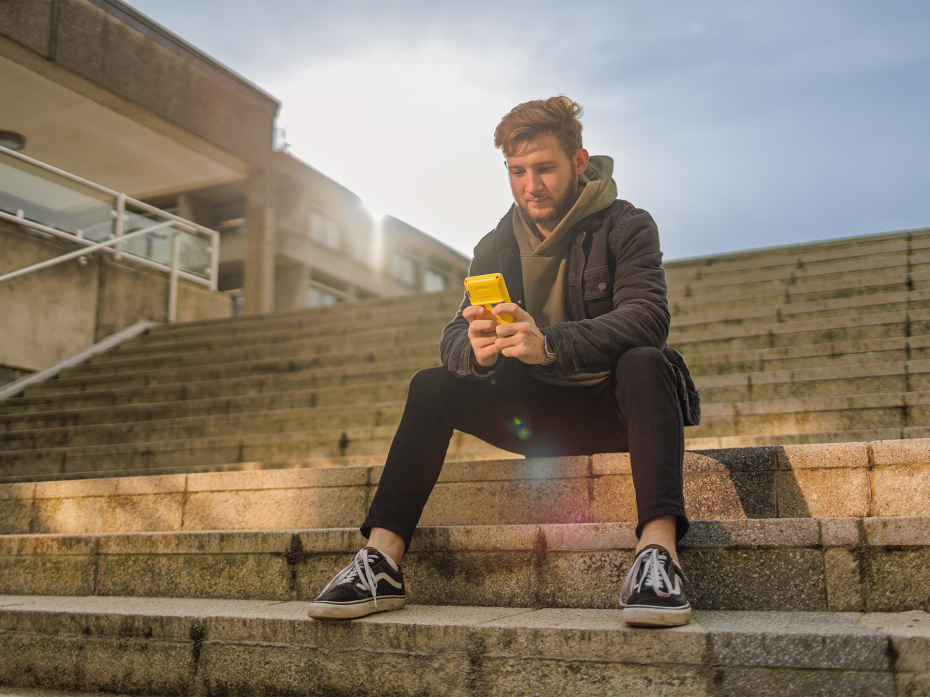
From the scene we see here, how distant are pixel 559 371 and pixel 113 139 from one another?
12.4 m

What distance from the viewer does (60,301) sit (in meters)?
7.82

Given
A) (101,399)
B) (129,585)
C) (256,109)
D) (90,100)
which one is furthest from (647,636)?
(256,109)

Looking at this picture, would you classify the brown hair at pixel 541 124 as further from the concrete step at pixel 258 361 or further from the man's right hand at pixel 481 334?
the concrete step at pixel 258 361

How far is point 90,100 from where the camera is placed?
10.8 meters

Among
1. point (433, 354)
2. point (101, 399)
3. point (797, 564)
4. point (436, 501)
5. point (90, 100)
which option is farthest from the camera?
point (90, 100)

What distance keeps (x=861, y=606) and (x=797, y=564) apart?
0.16 m

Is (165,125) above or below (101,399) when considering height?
above

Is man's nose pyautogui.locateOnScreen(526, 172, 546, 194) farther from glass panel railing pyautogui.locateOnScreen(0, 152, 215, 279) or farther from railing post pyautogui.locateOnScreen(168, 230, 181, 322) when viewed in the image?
railing post pyautogui.locateOnScreen(168, 230, 181, 322)

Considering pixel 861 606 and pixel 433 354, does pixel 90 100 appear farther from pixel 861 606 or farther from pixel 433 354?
pixel 861 606

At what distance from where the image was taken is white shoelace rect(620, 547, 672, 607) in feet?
4.89

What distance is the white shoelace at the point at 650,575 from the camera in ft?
4.89

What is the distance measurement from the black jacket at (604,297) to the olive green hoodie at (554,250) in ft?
0.10

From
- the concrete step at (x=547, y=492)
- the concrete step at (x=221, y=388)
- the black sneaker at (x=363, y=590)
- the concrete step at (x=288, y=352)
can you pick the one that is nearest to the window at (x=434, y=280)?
the concrete step at (x=288, y=352)

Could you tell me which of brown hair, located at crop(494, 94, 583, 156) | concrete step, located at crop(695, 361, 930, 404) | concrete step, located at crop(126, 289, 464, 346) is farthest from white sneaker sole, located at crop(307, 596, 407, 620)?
concrete step, located at crop(126, 289, 464, 346)
